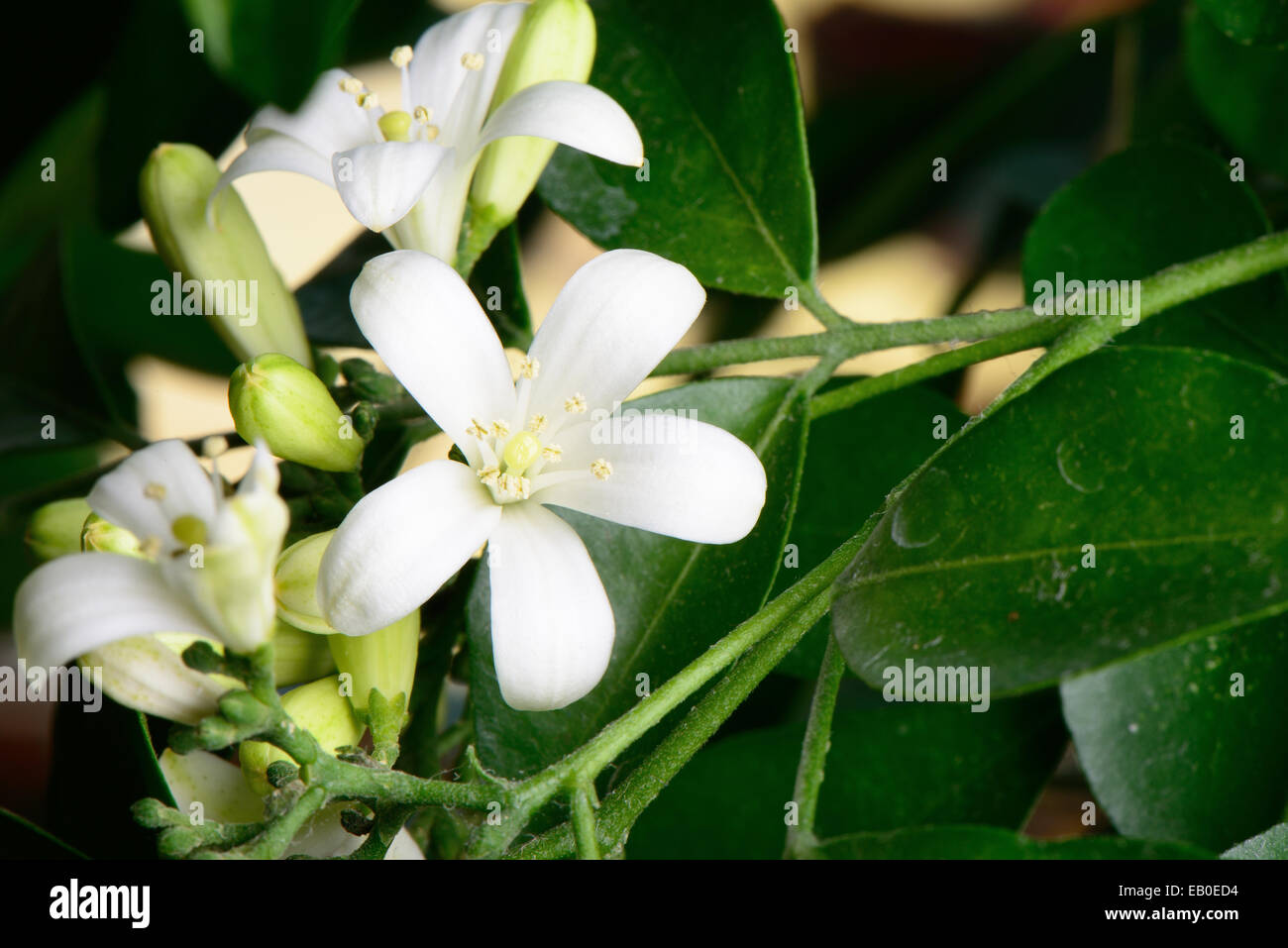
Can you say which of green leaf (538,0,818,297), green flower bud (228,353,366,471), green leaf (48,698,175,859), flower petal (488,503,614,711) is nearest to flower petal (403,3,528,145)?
green leaf (538,0,818,297)

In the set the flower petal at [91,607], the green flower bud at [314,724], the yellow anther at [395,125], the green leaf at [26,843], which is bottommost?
the green leaf at [26,843]

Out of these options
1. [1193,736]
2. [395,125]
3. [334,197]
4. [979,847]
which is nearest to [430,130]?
[395,125]

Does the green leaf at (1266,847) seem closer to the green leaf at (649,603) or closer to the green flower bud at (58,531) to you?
the green leaf at (649,603)

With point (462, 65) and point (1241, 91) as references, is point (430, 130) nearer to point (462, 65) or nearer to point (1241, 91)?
point (462, 65)

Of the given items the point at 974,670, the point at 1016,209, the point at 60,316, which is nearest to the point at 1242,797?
the point at 974,670

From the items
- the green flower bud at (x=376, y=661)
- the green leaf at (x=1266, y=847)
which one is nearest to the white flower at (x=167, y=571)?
the green flower bud at (x=376, y=661)
